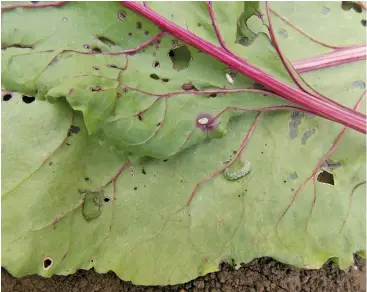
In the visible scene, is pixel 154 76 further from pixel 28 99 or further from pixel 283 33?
pixel 283 33

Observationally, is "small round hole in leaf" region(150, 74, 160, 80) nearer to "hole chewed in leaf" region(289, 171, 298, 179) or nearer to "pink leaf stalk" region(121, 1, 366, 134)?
"pink leaf stalk" region(121, 1, 366, 134)

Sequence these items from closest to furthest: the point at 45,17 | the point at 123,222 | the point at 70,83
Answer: the point at 70,83 → the point at 45,17 → the point at 123,222

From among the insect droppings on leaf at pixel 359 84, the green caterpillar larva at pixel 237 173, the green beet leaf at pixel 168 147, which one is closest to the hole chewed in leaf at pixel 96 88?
the green beet leaf at pixel 168 147

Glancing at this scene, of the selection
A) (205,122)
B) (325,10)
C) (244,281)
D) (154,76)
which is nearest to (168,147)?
(205,122)

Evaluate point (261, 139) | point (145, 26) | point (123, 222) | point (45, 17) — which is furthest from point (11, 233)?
point (261, 139)

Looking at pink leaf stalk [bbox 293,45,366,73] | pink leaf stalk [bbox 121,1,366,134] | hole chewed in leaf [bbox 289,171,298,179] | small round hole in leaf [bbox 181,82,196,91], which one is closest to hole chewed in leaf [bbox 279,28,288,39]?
pink leaf stalk [bbox 293,45,366,73]

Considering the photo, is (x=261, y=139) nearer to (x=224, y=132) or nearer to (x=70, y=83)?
(x=224, y=132)
